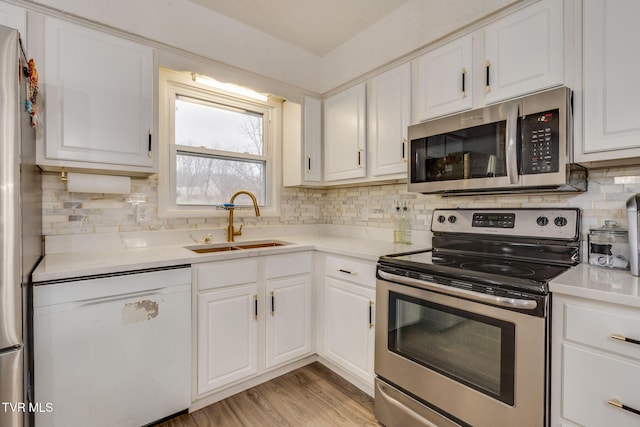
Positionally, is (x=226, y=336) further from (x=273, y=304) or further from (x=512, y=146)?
(x=512, y=146)

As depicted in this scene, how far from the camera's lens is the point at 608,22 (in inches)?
48.1

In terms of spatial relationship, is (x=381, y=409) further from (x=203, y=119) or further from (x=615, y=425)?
(x=203, y=119)

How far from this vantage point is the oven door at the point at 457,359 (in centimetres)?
112

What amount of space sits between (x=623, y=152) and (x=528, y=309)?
762 millimetres

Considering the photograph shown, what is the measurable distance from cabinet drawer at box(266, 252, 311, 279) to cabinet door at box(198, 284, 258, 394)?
0.52 ft

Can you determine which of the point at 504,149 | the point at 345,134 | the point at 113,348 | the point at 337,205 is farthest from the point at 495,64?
the point at 113,348

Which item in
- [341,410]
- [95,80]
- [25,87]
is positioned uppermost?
[95,80]

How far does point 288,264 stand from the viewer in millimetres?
2109

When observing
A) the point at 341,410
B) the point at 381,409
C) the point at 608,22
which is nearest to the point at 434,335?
the point at 381,409

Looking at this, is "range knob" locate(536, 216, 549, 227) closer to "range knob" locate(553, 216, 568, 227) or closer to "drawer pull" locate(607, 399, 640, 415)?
"range knob" locate(553, 216, 568, 227)

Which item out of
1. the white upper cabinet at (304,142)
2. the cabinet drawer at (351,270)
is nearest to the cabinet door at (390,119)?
the white upper cabinet at (304,142)

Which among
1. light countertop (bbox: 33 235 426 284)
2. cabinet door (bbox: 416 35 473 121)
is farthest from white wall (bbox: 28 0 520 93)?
light countertop (bbox: 33 235 426 284)

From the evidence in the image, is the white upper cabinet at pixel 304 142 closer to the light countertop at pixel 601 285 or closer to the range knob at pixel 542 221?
the range knob at pixel 542 221

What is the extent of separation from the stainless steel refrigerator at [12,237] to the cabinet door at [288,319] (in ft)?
3.90
